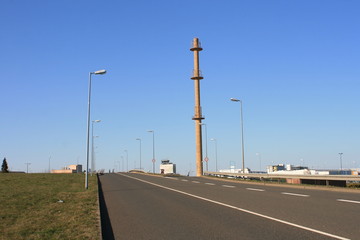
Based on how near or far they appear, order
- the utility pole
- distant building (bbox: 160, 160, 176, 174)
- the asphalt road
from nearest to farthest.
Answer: the asphalt road → the utility pole → distant building (bbox: 160, 160, 176, 174)

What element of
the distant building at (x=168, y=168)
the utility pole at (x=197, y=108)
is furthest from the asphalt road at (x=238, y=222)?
the distant building at (x=168, y=168)

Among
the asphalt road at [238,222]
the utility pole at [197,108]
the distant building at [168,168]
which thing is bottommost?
the asphalt road at [238,222]

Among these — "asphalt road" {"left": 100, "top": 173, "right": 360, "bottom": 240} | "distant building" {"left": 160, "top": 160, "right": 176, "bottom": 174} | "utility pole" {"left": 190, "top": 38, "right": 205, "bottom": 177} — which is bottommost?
"asphalt road" {"left": 100, "top": 173, "right": 360, "bottom": 240}

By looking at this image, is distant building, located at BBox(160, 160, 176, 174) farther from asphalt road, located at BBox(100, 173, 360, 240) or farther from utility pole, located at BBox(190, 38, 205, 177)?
asphalt road, located at BBox(100, 173, 360, 240)

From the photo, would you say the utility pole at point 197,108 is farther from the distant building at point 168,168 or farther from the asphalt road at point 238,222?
the asphalt road at point 238,222

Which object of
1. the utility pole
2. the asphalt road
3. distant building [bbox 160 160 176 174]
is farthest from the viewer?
distant building [bbox 160 160 176 174]

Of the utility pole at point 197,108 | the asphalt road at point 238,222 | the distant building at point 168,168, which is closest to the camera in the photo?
the asphalt road at point 238,222

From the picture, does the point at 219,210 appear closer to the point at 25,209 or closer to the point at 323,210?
the point at 323,210

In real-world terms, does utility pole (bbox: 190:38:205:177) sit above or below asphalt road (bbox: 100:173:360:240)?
above

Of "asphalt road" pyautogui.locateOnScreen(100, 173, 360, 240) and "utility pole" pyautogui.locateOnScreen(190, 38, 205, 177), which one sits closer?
"asphalt road" pyautogui.locateOnScreen(100, 173, 360, 240)

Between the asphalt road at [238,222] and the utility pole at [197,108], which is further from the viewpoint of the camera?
the utility pole at [197,108]

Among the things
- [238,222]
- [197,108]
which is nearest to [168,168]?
[197,108]

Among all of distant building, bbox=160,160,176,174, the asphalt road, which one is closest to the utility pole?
distant building, bbox=160,160,176,174

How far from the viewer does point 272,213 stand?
37.4 feet
